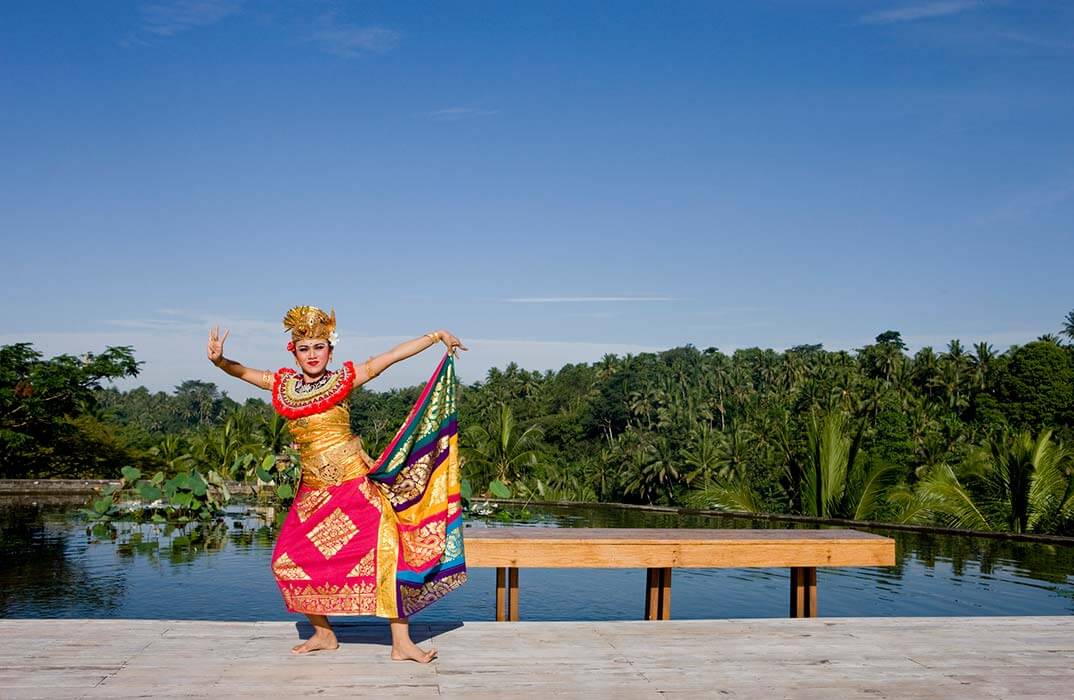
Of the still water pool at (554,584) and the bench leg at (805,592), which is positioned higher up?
the bench leg at (805,592)

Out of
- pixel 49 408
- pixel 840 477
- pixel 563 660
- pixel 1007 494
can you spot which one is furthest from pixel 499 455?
pixel 563 660

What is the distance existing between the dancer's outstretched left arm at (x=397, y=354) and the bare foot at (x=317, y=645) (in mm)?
1240

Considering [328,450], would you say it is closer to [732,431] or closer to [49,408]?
[49,408]

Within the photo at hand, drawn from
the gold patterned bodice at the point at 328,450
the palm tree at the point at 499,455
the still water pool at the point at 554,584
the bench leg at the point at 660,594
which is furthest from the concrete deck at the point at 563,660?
the palm tree at the point at 499,455

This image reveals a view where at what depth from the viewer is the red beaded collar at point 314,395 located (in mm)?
4738

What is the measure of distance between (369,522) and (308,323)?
1022mm

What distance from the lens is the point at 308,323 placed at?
4.79 meters

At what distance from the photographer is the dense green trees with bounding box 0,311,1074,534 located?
14828 mm

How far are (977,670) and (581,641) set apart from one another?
1874mm

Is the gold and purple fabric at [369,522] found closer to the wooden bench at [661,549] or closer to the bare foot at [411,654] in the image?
the bare foot at [411,654]

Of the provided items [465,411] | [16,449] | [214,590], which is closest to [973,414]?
[465,411]

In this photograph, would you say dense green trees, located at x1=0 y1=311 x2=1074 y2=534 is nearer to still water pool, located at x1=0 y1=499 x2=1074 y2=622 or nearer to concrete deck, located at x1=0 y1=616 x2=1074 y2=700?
still water pool, located at x1=0 y1=499 x2=1074 y2=622

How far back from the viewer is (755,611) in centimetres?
857

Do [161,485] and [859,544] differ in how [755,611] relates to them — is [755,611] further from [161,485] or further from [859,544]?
[161,485]
